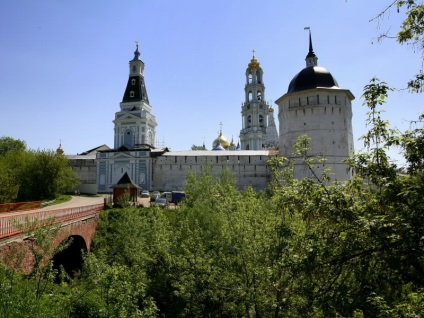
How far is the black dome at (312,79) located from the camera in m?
34.9

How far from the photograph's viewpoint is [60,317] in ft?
24.7

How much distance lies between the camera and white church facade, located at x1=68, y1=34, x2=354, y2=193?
1375 inches

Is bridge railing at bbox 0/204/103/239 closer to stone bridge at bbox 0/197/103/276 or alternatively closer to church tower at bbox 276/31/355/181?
stone bridge at bbox 0/197/103/276

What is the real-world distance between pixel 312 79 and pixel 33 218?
1198 inches

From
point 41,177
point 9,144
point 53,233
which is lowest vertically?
point 53,233

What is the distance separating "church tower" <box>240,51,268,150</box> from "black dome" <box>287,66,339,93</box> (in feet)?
79.2

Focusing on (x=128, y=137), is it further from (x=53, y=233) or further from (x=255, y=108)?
(x=53, y=233)

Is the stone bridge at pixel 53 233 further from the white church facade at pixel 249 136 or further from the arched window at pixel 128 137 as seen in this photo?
the arched window at pixel 128 137

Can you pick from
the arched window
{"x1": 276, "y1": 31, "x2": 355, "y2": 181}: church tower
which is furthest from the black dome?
the arched window

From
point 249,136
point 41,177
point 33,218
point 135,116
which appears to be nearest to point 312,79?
point 135,116

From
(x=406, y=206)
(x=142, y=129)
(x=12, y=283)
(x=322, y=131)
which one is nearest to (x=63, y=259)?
(x=12, y=283)

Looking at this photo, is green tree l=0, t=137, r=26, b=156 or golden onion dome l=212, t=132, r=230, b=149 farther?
golden onion dome l=212, t=132, r=230, b=149

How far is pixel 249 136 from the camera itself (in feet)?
198

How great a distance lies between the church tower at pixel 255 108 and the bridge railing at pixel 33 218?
41.8 meters
